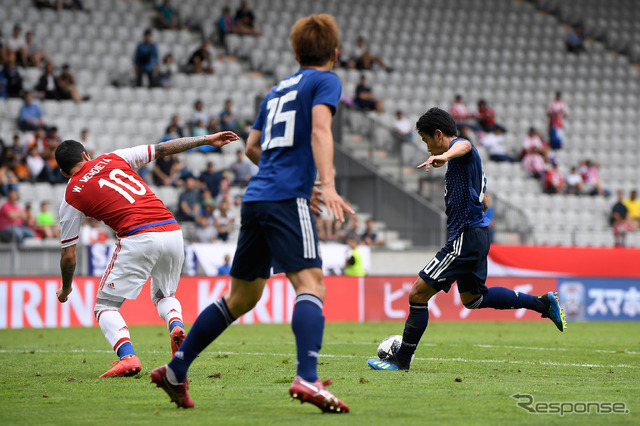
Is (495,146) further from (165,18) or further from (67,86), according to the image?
(67,86)

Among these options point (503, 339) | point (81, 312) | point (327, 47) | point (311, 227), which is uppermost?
point (327, 47)

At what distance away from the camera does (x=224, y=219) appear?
18781 mm

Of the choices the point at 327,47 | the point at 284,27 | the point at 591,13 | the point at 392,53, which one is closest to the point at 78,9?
the point at 284,27

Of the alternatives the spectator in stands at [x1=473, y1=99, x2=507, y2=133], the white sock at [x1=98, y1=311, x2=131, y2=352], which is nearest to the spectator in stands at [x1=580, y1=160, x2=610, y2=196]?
the spectator in stands at [x1=473, y1=99, x2=507, y2=133]

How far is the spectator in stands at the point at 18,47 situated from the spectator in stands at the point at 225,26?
5458 mm

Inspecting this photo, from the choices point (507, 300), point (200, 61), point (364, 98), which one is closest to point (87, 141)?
point (200, 61)

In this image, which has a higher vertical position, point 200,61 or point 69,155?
point 69,155

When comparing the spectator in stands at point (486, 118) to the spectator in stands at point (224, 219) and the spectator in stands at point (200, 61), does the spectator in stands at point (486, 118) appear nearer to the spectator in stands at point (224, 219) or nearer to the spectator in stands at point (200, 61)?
the spectator in stands at point (200, 61)

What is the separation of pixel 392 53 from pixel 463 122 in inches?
152

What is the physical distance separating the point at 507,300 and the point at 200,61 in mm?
17113

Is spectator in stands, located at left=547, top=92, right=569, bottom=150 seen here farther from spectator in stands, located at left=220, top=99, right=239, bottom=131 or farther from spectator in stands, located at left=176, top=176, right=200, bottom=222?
spectator in stands, located at left=176, top=176, right=200, bottom=222

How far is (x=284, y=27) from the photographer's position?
27.0 m

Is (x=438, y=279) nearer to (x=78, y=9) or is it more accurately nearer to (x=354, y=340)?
(x=354, y=340)

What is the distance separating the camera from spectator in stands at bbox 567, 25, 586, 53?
31.2m
